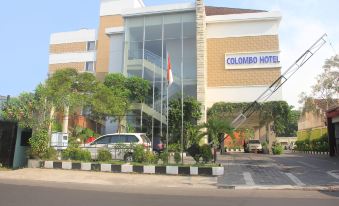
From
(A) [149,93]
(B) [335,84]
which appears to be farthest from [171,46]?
(B) [335,84]

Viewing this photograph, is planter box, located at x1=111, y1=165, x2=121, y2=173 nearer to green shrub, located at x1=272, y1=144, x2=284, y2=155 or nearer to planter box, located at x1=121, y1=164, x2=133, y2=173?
planter box, located at x1=121, y1=164, x2=133, y2=173

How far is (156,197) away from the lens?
8984mm

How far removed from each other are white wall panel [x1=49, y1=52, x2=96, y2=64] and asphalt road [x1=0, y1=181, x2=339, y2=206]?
39681 millimetres

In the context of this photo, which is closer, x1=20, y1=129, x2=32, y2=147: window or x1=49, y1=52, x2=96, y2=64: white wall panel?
x1=20, y1=129, x2=32, y2=147: window

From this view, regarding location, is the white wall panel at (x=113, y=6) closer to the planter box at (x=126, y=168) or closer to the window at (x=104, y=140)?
the window at (x=104, y=140)

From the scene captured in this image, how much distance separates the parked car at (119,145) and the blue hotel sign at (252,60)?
16489mm

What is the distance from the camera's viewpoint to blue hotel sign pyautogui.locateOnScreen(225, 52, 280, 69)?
32.0m

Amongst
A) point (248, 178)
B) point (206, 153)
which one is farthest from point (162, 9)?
point (248, 178)

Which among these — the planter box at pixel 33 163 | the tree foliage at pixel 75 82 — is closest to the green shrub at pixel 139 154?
the planter box at pixel 33 163

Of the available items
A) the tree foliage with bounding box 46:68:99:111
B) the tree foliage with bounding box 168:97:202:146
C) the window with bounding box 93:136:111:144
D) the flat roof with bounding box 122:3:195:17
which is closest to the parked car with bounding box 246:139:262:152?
the tree foliage with bounding box 168:97:202:146

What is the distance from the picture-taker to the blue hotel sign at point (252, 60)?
32.0 m

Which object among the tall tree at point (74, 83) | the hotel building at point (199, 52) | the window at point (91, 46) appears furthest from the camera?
the window at point (91, 46)

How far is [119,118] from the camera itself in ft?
85.4

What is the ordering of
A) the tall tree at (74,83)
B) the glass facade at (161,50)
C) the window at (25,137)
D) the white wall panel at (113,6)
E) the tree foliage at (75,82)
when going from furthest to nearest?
the white wall panel at (113,6) → the glass facade at (161,50) → the tree foliage at (75,82) → the tall tree at (74,83) → the window at (25,137)
